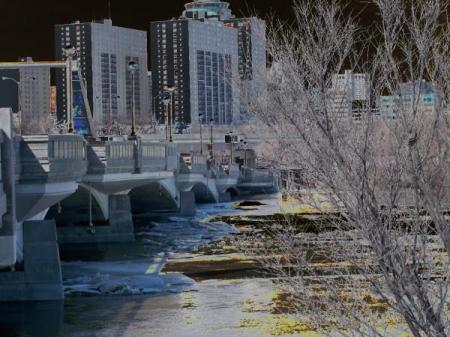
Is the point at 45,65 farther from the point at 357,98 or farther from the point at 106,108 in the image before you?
the point at 106,108

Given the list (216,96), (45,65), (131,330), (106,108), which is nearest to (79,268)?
(45,65)

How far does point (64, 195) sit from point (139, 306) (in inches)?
205

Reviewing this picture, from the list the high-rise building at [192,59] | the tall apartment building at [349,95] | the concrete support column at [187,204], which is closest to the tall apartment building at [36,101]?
the high-rise building at [192,59]

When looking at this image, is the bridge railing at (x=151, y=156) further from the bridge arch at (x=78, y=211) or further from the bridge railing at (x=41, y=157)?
the bridge railing at (x=41, y=157)

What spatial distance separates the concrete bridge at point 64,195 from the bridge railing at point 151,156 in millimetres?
54

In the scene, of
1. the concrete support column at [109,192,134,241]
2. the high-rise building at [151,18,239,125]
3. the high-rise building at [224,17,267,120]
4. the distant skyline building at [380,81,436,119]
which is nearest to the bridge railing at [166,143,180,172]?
the concrete support column at [109,192,134,241]

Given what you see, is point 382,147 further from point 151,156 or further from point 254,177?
point 254,177

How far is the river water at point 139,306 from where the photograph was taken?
1049 inches

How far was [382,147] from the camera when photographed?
10711mm

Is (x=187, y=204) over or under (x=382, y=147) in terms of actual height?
under

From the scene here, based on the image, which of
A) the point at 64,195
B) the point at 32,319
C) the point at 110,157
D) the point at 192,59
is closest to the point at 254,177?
the point at 192,59

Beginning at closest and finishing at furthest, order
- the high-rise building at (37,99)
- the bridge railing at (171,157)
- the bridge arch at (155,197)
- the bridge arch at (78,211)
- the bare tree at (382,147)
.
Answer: the bare tree at (382,147)
the bridge arch at (78,211)
the bridge railing at (171,157)
the bridge arch at (155,197)
the high-rise building at (37,99)

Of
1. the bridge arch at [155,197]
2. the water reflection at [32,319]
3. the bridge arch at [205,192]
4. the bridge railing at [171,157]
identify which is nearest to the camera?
the water reflection at [32,319]

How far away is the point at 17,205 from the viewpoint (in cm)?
3056
